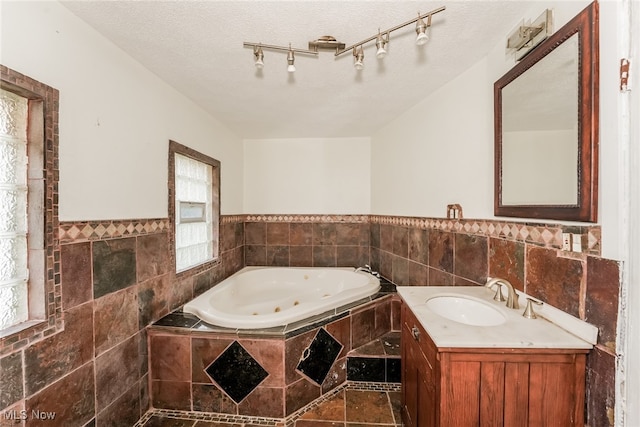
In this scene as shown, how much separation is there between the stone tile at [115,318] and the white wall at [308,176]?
193 cm

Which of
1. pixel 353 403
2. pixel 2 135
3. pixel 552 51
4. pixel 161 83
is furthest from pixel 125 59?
pixel 353 403

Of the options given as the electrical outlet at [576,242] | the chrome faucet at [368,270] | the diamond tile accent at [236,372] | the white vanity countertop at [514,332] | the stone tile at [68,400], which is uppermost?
the electrical outlet at [576,242]

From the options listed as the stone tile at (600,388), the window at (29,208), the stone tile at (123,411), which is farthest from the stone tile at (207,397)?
the stone tile at (600,388)

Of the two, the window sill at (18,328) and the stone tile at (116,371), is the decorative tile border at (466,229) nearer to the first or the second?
the window sill at (18,328)

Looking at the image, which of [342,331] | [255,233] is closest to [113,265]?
[342,331]

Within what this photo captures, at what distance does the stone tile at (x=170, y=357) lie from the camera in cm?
163

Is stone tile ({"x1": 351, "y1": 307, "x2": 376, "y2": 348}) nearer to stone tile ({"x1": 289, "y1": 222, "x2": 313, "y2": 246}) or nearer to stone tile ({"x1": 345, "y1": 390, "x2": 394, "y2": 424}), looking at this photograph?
stone tile ({"x1": 345, "y1": 390, "x2": 394, "y2": 424})

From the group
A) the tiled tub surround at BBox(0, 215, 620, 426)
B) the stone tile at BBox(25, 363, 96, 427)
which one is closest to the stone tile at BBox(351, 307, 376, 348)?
the tiled tub surround at BBox(0, 215, 620, 426)

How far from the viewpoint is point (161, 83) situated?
1.81 meters

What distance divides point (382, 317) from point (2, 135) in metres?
2.47

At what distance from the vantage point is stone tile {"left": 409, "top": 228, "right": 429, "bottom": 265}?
2.13m

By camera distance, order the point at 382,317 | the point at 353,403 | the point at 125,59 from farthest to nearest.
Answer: the point at 382,317, the point at 353,403, the point at 125,59

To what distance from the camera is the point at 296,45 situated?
1.41 metres

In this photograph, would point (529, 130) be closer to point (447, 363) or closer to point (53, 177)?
point (447, 363)
